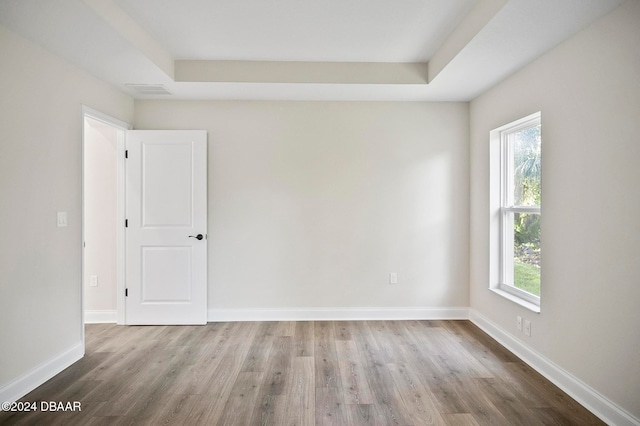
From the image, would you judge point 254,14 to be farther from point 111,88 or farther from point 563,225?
point 563,225

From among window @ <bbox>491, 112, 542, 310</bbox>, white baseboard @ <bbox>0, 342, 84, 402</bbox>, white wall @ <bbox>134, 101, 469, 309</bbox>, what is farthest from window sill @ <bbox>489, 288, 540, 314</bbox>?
white baseboard @ <bbox>0, 342, 84, 402</bbox>

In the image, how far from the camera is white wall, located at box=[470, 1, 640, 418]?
2.00 meters

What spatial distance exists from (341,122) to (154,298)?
2.86m

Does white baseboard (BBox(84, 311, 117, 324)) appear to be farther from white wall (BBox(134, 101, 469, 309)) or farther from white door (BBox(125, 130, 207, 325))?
white wall (BBox(134, 101, 469, 309))

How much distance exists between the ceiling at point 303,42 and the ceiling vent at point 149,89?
3 centimetres

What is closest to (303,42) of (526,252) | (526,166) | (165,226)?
(526,166)

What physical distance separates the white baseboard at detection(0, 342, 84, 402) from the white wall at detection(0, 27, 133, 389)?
3 cm

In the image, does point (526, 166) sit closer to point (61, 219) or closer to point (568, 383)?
point (568, 383)

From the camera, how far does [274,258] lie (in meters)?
4.02

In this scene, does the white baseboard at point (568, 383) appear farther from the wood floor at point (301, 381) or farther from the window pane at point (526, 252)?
the window pane at point (526, 252)

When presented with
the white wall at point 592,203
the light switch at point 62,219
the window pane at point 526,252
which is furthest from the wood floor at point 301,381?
→ the light switch at point 62,219

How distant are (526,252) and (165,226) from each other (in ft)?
11.9

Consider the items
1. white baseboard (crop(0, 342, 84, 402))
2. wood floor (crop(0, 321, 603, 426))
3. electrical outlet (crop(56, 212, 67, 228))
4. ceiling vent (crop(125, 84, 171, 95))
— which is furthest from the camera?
ceiling vent (crop(125, 84, 171, 95))

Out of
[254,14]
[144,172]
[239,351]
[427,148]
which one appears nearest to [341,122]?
[427,148]
